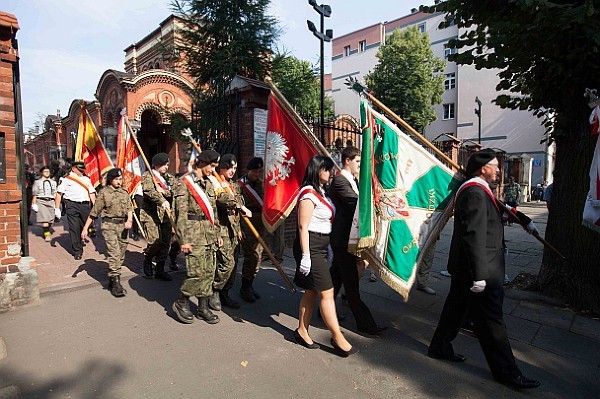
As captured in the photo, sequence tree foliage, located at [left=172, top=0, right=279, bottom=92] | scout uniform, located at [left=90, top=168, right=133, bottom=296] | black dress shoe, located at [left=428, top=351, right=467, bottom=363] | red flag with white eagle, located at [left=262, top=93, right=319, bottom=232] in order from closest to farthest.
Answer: black dress shoe, located at [left=428, top=351, right=467, bottom=363] < red flag with white eagle, located at [left=262, top=93, right=319, bottom=232] < scout uniform, located at [left=90, top=168, right=133, bottom=296] < tree foliage, located at [left=172, top=0, right=279, bottom=92]

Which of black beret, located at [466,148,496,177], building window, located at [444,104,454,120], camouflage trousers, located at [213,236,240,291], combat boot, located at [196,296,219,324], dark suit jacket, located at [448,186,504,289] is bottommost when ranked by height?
combat boot, located at [196,296,219,324]

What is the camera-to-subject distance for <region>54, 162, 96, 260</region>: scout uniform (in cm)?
714

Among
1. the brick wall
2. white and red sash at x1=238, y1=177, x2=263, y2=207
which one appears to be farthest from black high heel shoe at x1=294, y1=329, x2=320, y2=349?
the brick wall

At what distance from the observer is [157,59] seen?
22031 mm

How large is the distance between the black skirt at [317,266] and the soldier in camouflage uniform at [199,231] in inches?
47.5

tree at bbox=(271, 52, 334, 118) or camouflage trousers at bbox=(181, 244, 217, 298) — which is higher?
tree at bbox=(271, 52, 334, 118)

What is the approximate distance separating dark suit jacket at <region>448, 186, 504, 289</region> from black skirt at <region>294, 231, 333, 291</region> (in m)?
1.19

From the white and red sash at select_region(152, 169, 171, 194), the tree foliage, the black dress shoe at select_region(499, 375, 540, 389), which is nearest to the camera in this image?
the black dress shoe at select_region(499, 375, 540, 389)

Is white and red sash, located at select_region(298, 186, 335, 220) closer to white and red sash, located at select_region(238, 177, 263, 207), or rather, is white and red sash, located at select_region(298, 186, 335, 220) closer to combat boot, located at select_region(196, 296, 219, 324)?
white and red sash, located at select_region(238, 177, 263, 207)

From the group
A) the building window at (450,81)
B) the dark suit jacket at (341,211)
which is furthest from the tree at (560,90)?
the building window at (450,81)

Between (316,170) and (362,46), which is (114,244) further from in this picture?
(362,46)

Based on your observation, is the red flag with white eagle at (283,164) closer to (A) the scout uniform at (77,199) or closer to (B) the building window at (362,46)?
(A) the scout uniform at (77,199)

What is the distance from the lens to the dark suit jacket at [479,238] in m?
2.89

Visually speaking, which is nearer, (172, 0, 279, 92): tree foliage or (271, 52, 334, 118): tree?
(172, 0, 279, 92): tree foliage
